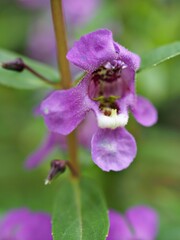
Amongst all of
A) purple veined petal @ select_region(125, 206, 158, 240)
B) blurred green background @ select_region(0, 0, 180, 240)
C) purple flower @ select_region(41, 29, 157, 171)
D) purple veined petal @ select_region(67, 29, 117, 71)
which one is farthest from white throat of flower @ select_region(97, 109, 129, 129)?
blurred green background @ select_region(0, 0, 180, 240)

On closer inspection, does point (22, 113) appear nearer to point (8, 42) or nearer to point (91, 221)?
point (8, 42)

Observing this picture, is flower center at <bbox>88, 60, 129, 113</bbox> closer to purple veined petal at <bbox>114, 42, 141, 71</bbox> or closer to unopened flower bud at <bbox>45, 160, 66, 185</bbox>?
purple veined petal at <bbox>114, 42, 141, 71</bbox>

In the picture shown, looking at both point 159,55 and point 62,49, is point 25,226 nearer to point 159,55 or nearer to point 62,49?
point 62,49

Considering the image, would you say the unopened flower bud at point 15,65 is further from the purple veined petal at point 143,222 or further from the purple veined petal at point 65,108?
the purple veined petal at point 143,222

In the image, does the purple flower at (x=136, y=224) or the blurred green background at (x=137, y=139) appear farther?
the blurred green background at (x=137, y=139)

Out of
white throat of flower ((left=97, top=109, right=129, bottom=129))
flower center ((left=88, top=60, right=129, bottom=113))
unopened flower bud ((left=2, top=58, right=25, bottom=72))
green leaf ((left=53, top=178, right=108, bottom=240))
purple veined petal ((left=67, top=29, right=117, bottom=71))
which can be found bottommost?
green leaf ((left=53, top=178, right=108, bottom=240))

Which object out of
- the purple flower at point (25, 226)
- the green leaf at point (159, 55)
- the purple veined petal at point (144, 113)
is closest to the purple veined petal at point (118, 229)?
the purple flower at point (25, 226)

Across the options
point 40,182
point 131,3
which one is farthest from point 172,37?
point 40,182
